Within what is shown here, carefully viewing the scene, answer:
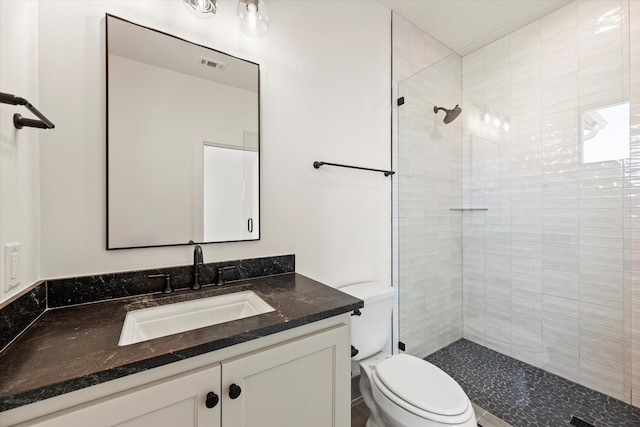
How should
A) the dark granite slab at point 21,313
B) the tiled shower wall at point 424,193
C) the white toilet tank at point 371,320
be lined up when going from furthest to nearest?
1. the tiled shower wall at point 424,193
2. the white toilet tank at point 371,320
3. the dark granite slab at point 21,313

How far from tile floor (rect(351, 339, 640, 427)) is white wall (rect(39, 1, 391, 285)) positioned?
957 mm

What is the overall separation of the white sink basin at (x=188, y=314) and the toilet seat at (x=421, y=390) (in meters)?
0.70

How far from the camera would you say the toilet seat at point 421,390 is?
3.56 feet

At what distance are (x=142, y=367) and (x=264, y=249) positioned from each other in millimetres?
814

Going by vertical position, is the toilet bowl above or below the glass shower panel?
below

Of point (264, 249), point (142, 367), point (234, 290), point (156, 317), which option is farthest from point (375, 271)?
point (142, 367)

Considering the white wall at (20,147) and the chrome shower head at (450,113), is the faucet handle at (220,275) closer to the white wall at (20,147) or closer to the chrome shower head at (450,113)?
the white wall at (20,147)

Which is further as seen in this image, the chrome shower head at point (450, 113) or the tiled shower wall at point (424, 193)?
the chrome shower head at point (450, 113)

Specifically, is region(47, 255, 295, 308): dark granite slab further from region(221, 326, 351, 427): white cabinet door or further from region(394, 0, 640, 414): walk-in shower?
region(394, 0, 640, 414): walk-in shower

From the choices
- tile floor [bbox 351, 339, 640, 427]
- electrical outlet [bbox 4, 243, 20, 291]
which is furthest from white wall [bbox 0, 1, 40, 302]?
tile floor [bbox 351, 339, 640, 427]

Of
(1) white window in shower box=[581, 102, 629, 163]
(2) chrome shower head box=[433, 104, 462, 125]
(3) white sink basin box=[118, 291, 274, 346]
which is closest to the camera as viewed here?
(3) white sink basin box=[118, 291, 274, 346]

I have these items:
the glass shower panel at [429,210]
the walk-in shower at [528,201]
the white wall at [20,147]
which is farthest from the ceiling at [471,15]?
the white wall at [20,147]

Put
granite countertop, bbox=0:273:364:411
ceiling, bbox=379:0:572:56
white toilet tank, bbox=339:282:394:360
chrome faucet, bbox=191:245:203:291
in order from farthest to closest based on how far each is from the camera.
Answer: ceiling, bbox=379:0:572:56 < white toilet tank, bbox=339:282:394:360 < chrome faucet, bbox=191:245:203:291 < granite countertop, bbox=0:273:364:411

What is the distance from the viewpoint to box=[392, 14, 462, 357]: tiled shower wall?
2.02 m
